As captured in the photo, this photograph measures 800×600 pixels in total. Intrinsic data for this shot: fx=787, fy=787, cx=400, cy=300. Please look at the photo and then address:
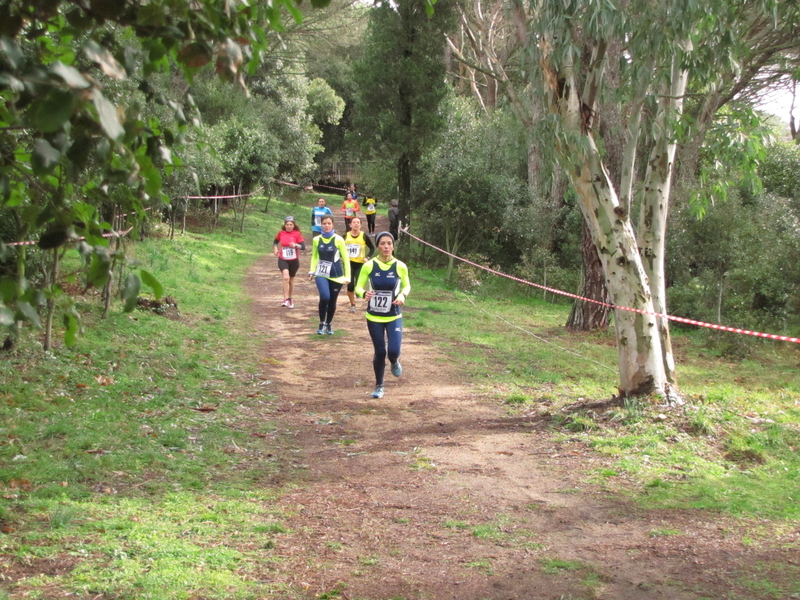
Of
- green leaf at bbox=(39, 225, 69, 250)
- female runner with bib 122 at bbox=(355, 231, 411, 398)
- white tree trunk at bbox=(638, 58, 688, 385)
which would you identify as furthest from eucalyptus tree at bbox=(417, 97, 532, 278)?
green leaf at bbox=(39, 225, 69, 250)

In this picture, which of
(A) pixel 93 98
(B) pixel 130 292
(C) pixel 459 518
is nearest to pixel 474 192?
(C) pixel 459 518

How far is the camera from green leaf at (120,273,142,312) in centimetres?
205

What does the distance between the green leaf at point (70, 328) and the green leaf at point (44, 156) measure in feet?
1.62

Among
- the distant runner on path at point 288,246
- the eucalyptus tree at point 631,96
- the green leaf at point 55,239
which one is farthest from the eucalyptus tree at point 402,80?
the green leaf at point 55,239

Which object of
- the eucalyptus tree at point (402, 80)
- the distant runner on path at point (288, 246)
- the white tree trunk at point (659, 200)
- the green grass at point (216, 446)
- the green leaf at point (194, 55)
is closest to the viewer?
the green leaf at point (194, 55)

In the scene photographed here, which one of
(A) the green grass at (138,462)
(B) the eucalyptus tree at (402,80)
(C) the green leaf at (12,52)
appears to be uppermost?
(B) the eucalyptus tree at (402,80)

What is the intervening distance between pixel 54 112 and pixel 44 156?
0.72 feet

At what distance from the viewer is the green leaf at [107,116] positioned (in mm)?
1686

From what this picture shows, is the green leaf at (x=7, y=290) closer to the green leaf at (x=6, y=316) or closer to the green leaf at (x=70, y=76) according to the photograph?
the green leaf at (x=6, y=316)

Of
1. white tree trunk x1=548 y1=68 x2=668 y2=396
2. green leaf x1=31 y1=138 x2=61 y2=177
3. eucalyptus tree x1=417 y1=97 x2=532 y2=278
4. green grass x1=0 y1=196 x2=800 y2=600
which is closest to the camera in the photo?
green leaf x1=31 y1=138 x2=61 y2=177

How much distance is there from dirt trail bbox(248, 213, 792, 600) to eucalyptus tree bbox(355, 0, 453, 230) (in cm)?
1266

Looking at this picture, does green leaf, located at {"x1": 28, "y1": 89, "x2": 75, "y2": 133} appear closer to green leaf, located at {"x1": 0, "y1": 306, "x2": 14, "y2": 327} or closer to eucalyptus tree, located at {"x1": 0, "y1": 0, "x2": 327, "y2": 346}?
eucalyptus tree, located at {"x1": 0, "y1": 0, "x2": 327, "y2": 346}

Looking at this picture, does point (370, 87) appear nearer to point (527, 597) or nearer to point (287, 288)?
point (287, 288)

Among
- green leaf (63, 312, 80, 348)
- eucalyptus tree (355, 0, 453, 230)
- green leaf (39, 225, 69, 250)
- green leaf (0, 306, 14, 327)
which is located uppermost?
eucalyptus tree (355, 0, 453, 230)
